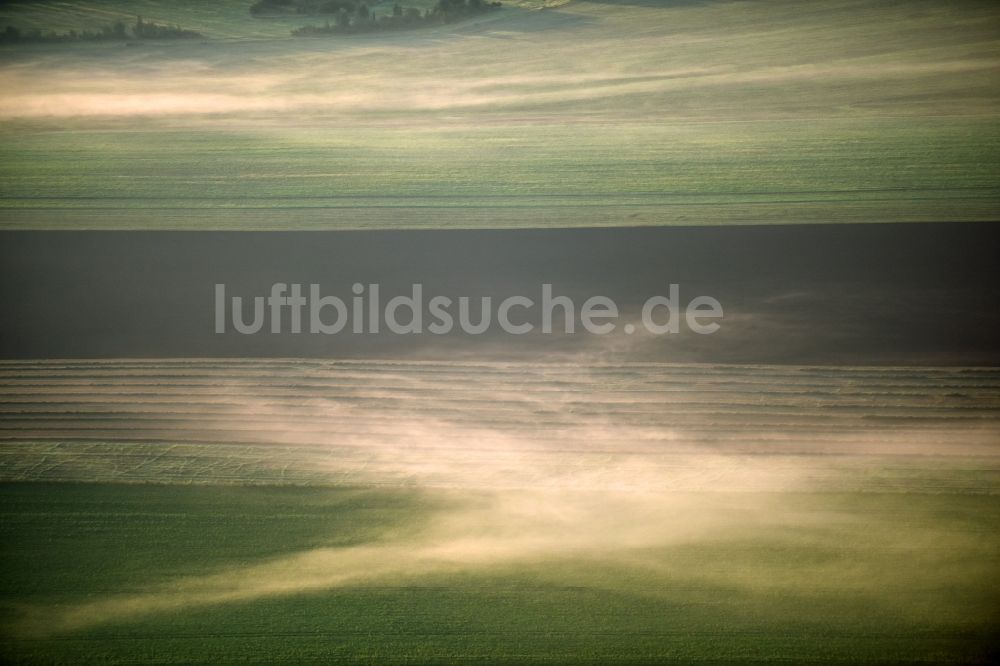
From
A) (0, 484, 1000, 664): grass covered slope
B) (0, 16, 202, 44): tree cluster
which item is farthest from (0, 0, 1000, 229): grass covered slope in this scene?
(0, 484, 1000, 664): grass covered slope

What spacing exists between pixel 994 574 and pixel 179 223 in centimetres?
1151

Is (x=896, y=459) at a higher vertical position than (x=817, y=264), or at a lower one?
lower

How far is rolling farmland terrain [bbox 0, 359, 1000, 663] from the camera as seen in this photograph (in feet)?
18.5

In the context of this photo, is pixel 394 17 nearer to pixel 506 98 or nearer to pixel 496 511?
pixel 506 98

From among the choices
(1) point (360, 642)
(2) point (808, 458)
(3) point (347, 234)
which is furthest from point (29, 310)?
(2) point (808, 458)

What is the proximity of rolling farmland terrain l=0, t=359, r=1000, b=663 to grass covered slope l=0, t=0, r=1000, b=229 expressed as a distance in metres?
6.63

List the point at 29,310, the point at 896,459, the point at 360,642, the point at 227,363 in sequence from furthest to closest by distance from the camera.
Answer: the point at 29,310, the point at 227,363, the point at 896,459, the point at 360,642

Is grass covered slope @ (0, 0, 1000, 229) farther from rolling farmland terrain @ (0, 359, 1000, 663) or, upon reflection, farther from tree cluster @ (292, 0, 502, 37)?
rolling farmland terrain @ (0, 359, 1000, 663)

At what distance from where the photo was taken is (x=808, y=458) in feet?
24.5

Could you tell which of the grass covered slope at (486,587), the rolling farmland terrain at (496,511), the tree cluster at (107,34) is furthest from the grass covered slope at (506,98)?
the grass covered slope at (486,587)

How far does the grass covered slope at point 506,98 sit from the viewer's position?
49.5ft

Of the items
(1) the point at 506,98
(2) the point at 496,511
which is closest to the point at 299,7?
(1) the point at 506,98

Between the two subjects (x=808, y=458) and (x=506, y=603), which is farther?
(x=808, y=458)

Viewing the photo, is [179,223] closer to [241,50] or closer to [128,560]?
[241,50]
